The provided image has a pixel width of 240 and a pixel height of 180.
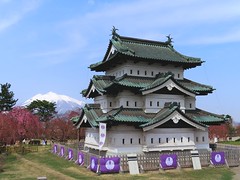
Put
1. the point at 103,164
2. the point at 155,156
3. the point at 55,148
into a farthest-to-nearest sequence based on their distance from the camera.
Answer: the point at 55,148 < the point at 155,156 < the point at 103,164

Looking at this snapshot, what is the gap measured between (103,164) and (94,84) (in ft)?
36.3

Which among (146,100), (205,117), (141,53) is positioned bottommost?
(205,117)

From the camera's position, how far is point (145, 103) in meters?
28.9

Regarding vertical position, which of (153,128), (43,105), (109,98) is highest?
(43,105)

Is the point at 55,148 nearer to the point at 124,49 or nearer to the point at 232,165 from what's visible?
the point at 124,49

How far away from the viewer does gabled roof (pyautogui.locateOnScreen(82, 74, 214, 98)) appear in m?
27.9

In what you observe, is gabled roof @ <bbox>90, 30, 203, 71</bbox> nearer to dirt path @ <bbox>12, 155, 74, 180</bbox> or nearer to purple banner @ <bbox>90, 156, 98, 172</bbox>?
purple banner @ <bbox>90, 156, 98, 172</bbox>

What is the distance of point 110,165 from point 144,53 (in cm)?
1388

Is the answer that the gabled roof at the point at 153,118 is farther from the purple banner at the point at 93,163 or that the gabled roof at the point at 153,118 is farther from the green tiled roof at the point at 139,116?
the purple banner at the point at 93,163

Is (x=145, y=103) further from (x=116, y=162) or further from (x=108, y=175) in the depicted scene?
(x=108, y=175)

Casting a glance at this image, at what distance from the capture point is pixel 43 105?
269 ft

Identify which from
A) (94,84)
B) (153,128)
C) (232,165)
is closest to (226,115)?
(232,165)

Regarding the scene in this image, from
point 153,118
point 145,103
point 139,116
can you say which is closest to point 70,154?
point 139,116

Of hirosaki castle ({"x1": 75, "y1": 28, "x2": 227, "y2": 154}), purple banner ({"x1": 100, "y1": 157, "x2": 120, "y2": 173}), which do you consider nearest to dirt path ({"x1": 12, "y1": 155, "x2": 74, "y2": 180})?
purple banner ({"x1": 100, "y1": 157, "x2": 120, "y2": 173})
